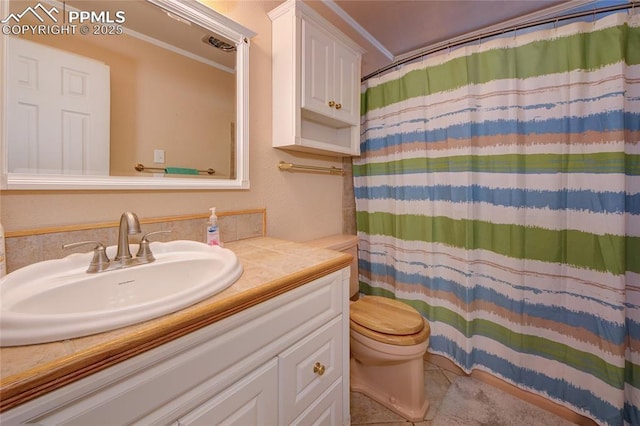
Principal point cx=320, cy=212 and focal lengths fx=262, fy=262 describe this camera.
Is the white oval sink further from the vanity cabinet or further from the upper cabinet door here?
the upper cabinet door

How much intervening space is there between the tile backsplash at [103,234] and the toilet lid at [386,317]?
27.9 inches

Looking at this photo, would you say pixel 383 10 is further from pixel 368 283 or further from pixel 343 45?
pixel 368 283

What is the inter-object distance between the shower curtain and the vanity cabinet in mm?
863

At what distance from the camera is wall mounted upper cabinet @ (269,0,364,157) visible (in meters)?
1.33

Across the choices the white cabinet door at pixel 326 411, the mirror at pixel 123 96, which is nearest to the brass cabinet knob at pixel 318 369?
the white cabinet door at pixel 326 411

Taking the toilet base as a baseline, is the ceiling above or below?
above

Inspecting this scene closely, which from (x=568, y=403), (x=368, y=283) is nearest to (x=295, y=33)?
(x=368, y=283)

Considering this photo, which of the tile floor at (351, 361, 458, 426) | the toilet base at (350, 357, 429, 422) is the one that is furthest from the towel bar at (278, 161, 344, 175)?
the tile floor at (351, 361, 458, 426)

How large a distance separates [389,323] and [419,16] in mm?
2002

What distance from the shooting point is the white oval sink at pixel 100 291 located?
0.46 metres

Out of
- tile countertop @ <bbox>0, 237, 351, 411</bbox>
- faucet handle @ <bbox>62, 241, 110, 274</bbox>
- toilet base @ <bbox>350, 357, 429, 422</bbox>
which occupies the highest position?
faucet handle @ <bbox>62, 241, 110, 274</bbox>

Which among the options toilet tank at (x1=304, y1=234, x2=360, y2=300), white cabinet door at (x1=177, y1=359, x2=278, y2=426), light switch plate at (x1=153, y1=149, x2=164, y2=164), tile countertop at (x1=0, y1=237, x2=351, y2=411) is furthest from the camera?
toilet tank at (x1=304, y1=234, x2=360, y2=300)

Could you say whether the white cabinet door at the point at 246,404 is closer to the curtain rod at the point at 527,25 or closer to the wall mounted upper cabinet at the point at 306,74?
the wall mounted upper cabinet at the point at 306,74

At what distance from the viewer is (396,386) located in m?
1.36
